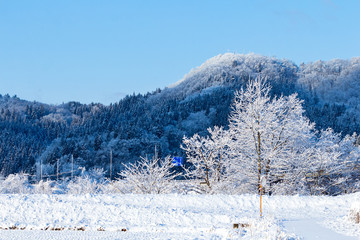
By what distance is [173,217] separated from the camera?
49.3ft

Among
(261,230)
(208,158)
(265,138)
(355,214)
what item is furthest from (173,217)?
(208,158)

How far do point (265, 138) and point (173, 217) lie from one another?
41.2 ft

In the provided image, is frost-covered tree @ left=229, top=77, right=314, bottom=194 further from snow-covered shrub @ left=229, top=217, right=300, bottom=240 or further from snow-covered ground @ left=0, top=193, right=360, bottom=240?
snow-covered shrub @ left=229, top=217, right=300, bottom=240

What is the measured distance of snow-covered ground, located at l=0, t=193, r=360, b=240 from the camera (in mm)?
12812

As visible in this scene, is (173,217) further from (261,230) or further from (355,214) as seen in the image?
(355,214)

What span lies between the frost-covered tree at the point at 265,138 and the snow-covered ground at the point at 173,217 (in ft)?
21.5

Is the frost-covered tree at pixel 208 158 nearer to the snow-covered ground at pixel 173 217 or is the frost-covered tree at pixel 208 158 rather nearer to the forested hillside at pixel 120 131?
the snow-covered ground at pixel 173 217

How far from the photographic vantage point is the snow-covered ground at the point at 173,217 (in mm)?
12812

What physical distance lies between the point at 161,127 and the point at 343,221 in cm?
12674

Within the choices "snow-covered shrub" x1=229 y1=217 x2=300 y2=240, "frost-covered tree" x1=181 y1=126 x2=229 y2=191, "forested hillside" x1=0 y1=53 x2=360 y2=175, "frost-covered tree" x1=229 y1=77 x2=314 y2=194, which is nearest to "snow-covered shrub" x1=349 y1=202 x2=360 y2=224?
"snow-covered shrub" x1=229 y1=217 x2=300 y2=240

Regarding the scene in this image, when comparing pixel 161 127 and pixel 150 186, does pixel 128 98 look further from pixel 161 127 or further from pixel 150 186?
pixel 150 186

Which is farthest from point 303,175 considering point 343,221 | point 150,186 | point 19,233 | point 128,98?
point 128,98

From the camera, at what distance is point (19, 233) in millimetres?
13484

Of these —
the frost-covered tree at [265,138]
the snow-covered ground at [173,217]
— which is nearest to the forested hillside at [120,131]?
the frost-covered tree at [265,138]
